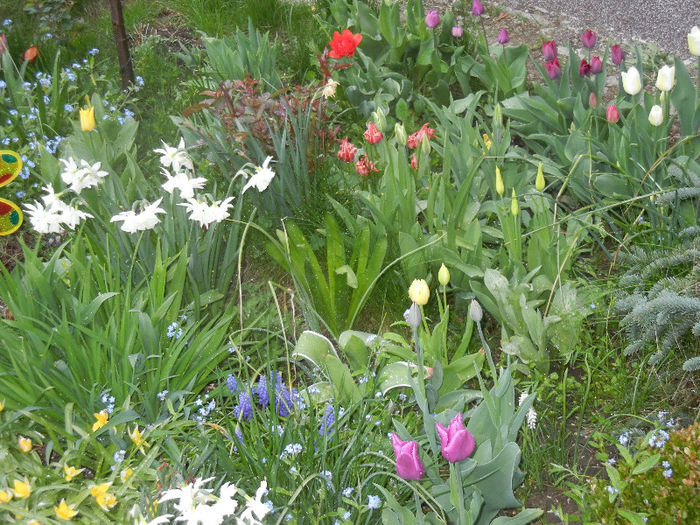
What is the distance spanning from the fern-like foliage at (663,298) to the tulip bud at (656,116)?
43 centimetres

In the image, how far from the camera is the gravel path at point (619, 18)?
4.24m

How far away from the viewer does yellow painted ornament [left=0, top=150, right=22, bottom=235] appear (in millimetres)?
2828

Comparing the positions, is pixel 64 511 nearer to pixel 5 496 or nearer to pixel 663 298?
pixel 5 496

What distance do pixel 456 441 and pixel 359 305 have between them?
3.63ft

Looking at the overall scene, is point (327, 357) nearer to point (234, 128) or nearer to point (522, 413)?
point (522, 413)

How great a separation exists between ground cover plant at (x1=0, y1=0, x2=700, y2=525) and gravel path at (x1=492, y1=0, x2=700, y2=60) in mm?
561

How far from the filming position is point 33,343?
2410 mm

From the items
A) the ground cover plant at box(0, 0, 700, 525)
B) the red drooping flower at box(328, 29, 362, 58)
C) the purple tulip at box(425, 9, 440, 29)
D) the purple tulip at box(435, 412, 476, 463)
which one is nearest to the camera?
the purple tulip at box(435, 412, 476, 463)

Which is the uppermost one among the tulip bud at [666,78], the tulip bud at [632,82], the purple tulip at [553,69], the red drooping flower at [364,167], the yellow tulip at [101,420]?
the tulip bud at [666,78]

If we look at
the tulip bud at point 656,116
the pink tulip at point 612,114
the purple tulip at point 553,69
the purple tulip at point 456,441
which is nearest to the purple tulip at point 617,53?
the purple tulip at point 553,69

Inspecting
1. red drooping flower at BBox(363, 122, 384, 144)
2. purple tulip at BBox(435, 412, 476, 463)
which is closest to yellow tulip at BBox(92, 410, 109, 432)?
purple tulip at BBox(435, 412, 476, 463)

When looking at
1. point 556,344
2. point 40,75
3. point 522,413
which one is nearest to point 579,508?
point 522,413

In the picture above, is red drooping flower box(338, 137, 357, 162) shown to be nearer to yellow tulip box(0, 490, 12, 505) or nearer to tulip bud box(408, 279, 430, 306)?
tulip bud box(408, 279, 430, 306)

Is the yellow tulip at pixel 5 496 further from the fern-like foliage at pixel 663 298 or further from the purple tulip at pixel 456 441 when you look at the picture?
the fern-like foliage at pixel 663 298
